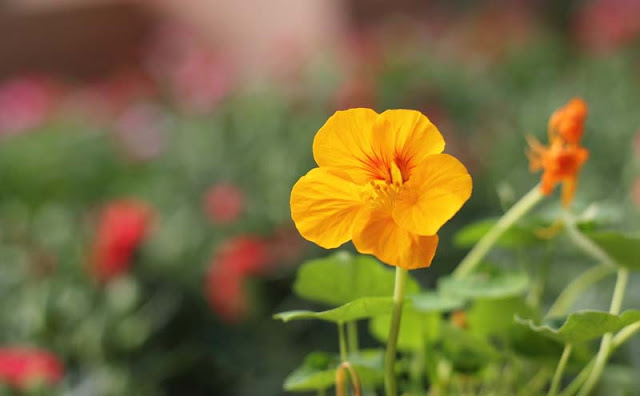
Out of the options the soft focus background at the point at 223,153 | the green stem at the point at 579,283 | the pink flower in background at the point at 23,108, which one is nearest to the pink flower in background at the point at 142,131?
the soft focus background at the point at 223,153

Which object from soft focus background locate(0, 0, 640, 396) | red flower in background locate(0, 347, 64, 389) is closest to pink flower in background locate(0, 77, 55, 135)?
soft focus background locate(0, 0, 640, 396)

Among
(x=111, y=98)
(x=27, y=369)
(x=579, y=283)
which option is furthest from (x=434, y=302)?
(x=111, y=98)

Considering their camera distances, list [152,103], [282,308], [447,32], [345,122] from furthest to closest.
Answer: [447,32]
[152,103]
[282,308]
[345,122]

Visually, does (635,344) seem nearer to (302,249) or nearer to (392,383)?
(302,249)

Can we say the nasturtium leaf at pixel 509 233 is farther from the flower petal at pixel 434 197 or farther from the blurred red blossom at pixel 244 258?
the blurred red blossom at pixel 244 258

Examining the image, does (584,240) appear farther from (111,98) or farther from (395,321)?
(111,98)

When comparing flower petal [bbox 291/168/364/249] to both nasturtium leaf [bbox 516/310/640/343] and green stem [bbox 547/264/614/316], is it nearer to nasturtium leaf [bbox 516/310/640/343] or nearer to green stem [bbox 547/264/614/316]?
nasturtium leaf [bbox 516/310/640/343]

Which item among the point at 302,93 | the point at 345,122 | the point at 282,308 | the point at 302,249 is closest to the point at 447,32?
the point at 302,93

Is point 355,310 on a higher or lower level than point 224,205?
higher
